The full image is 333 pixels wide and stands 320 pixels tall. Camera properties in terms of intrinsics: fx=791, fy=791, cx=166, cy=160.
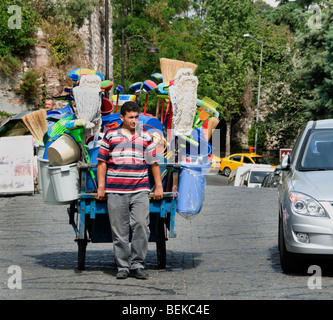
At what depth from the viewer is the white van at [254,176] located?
96.6 ft

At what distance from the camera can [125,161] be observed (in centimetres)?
798

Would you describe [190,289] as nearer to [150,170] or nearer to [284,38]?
[150,170]

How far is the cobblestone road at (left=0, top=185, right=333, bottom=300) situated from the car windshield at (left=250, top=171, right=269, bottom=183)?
1357 cm

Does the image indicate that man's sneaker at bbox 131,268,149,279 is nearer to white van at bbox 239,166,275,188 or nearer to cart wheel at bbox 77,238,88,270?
cart wheel at bbox 77,238,88,270

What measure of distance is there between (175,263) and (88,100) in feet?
7.72

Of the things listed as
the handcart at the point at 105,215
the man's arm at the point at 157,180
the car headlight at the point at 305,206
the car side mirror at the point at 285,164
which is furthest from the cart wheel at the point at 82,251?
A: the car side mirror at the point at 285,164

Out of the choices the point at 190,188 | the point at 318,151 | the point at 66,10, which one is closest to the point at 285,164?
the point at 318,151

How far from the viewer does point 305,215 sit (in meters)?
8.15

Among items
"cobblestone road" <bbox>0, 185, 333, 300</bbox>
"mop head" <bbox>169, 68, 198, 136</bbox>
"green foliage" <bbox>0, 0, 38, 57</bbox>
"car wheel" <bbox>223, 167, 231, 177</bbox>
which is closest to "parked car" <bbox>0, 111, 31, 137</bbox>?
"cobblestone road" <bbox>0, 185, 333, 300</bbox>

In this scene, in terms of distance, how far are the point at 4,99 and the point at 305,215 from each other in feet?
82.2

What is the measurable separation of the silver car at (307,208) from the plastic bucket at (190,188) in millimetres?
964

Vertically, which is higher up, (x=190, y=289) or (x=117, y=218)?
(x=117, y=218)
